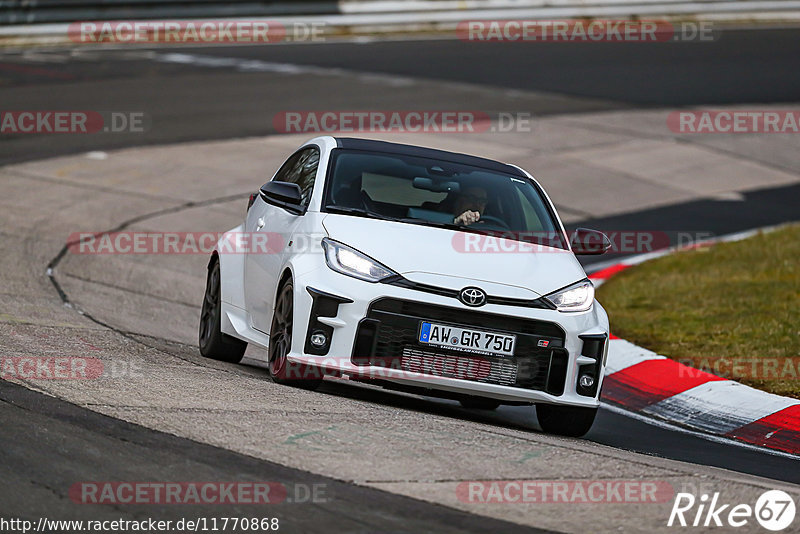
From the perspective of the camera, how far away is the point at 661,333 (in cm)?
1132

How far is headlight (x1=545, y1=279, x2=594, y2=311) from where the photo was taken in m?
7.59

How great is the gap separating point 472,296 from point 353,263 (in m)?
0.71

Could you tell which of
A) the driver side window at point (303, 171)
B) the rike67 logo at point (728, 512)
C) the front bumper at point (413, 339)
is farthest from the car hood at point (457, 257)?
the rike67 logo at point (728, 512)

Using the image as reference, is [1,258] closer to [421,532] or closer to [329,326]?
[329,326]

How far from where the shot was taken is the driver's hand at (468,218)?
8312 millimetres

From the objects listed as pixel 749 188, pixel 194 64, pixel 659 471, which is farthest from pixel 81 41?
pixel 659 471

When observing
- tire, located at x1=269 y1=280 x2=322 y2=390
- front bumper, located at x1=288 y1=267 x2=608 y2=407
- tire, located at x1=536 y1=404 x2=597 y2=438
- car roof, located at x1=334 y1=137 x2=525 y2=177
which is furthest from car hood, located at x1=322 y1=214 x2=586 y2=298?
car roof, located at x1=334 y1=137 x2=525 y2=177

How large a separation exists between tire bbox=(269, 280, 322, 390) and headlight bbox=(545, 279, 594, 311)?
1.41 metres

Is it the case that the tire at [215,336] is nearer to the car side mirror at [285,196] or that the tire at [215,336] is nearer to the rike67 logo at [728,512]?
the car side mirror at [285,196]

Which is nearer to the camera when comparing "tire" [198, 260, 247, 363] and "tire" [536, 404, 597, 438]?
"tire" [536, 404, 597, 438]

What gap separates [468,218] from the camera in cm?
835

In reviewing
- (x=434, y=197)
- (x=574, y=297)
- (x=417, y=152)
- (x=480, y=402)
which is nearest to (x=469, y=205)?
(x=434, y=197)

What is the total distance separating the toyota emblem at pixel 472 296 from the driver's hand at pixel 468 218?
99 centimetres

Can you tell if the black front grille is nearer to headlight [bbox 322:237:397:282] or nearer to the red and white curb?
headlight [bbox 322:237:397:282]
